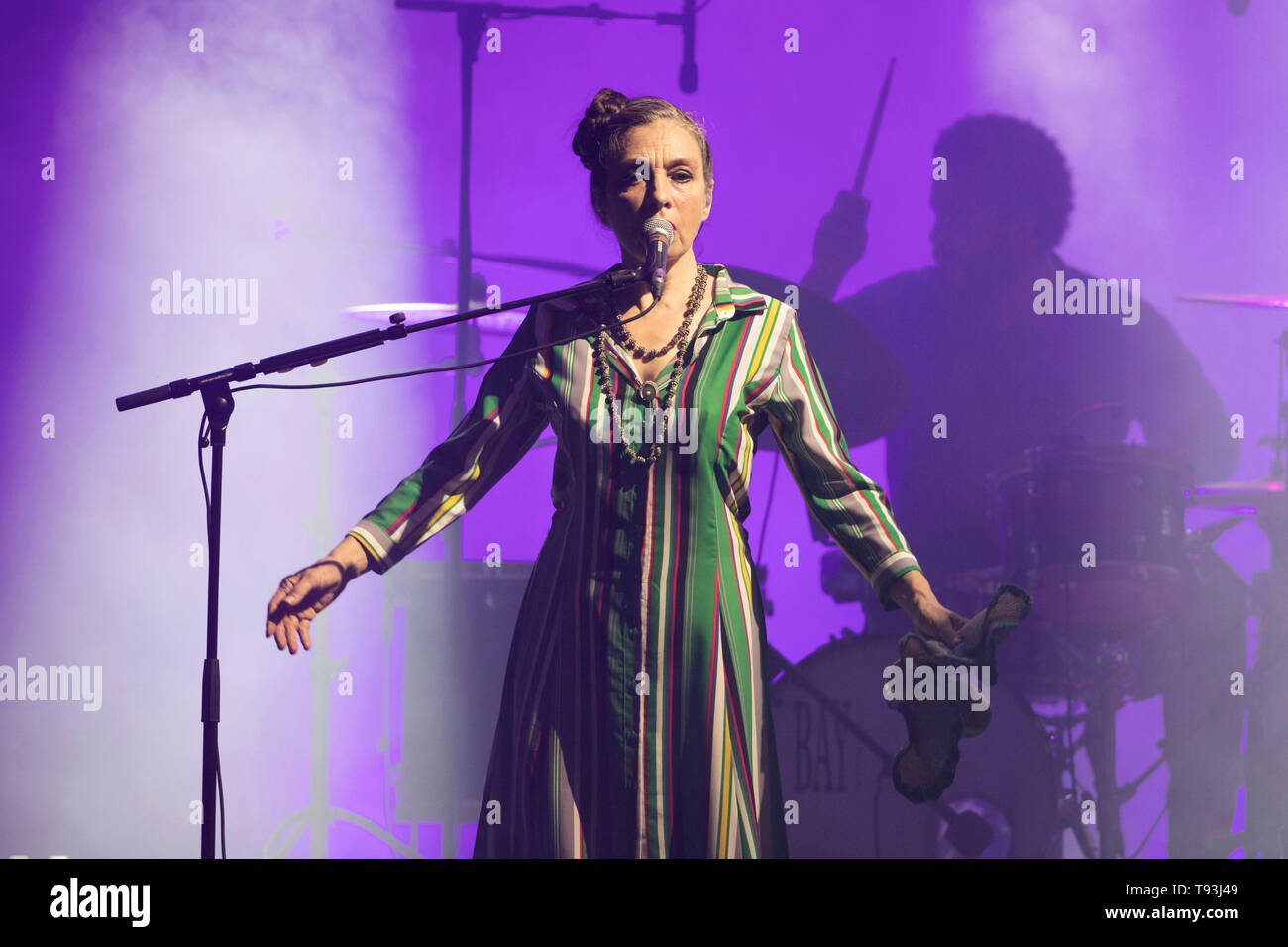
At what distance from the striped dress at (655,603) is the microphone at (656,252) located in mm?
123

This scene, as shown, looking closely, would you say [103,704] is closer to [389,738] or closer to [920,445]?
[389,738]

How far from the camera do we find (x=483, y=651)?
3393 mm

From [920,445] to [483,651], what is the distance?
4.22 ft

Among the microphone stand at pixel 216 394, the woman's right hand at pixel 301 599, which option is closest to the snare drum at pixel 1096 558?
the microphone stand at pixel 216 394

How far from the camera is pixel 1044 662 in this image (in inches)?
133

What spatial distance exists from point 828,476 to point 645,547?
41 centimetres

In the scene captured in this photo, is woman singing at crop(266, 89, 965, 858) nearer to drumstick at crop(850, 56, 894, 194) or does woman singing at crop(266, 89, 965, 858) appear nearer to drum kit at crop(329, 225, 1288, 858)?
drum kit at crop(329, 225, 1288, 858)

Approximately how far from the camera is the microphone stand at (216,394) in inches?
99.1

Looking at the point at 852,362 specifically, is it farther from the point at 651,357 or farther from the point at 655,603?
the point at 655,603

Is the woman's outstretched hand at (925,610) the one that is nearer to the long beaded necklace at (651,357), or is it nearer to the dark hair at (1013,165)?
the long beaded necklace at (651,357)
